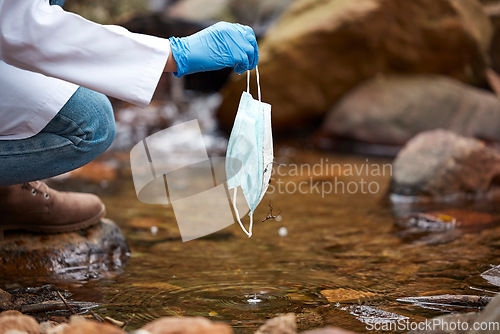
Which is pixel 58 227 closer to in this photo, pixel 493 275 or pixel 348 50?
pixel 493 275

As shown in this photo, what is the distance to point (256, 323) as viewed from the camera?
6.28 feet

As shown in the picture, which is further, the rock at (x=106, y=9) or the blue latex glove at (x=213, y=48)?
the rock at (x=106, y=9)

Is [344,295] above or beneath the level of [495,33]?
beneath

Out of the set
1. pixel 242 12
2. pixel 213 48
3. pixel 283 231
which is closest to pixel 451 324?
pixel 213 48

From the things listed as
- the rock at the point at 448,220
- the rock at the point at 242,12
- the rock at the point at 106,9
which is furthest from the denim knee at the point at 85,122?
the rock at the point at 242,12

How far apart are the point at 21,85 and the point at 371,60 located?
5659 millimetres

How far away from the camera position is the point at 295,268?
2646 millimetres

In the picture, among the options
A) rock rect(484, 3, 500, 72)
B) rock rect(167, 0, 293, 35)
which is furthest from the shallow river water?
rock rect(167, 0, 293, 35)

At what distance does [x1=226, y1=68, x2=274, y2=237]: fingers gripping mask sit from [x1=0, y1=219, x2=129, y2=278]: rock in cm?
91

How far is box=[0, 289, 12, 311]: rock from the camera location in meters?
2.08

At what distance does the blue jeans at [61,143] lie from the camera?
2.08m

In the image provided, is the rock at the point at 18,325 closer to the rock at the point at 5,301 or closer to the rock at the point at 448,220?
the rock at the point at 5,301

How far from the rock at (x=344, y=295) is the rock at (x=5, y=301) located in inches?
46.8

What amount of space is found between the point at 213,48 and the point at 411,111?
5083 millimetres
